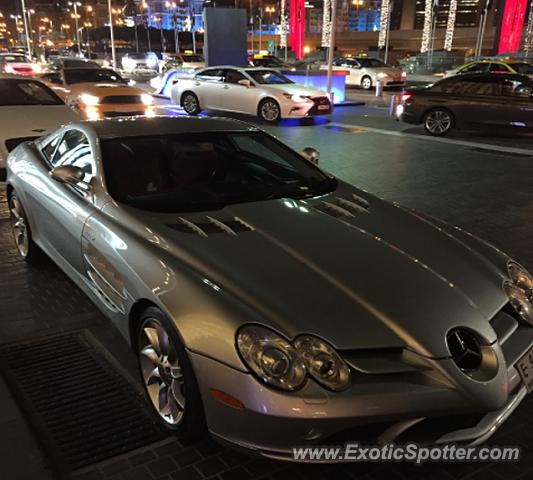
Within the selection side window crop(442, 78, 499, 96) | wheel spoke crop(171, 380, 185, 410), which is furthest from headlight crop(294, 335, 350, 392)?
side window crop(442, 78, 499, 96)

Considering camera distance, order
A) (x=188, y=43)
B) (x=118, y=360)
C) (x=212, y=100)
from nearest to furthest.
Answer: (x=118, y=360) → (x=212, y=100) → (x=188, y=43)

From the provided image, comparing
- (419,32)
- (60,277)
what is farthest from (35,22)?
(60,277)

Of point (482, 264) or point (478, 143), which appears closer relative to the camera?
point (482, 264)

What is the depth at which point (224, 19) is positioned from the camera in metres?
20.6

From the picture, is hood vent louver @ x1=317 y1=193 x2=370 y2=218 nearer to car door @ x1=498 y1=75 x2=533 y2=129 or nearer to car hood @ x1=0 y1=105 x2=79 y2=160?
car hood @ x1=0 y1=105 x2=79 y2=160

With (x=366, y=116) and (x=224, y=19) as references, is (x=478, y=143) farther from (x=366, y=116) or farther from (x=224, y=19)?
(x=224, y=19)

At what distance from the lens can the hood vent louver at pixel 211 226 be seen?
302 cm

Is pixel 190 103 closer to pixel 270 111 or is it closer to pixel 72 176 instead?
pixel 270 111

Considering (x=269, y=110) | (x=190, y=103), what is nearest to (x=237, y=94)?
(x=269, y=110)

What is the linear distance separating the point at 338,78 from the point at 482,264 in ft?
55.7

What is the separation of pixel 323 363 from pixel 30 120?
7.18 meters

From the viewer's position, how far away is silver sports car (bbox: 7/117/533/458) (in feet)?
7.20

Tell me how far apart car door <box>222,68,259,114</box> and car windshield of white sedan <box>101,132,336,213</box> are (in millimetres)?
10999

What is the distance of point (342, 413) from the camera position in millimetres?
2107
